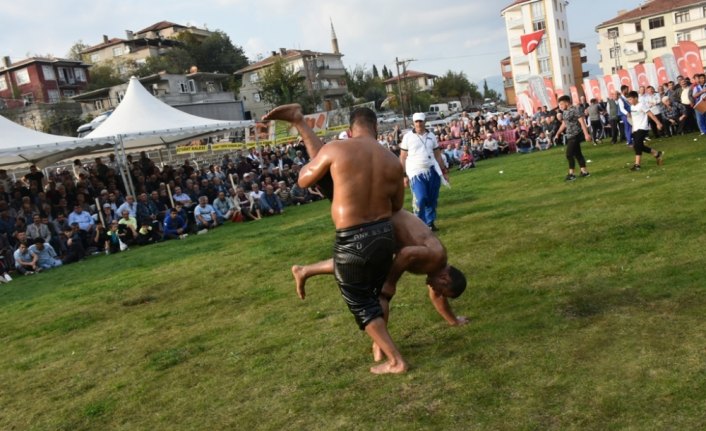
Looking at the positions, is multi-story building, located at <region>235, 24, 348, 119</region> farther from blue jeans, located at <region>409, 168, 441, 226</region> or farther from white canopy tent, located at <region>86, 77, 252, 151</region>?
blue jeans, located at <region>409, 168, 441, 226</region>

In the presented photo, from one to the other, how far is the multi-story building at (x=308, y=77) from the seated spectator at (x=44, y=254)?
54.6 metres

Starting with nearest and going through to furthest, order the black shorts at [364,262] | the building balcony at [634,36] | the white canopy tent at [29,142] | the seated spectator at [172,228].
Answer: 1. the black shorts at [364,262]
2. the seated spectator at [172,228]
3. the white canopy tent at [29,142]
4. the building balcony at [634,36]

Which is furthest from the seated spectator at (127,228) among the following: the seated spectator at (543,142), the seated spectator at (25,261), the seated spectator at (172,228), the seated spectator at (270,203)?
the seated spectator at (543,142)

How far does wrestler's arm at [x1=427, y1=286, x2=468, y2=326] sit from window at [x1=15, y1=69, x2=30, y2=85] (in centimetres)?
7211

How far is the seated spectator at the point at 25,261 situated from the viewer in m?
12.7

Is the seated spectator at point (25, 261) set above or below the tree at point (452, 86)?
below

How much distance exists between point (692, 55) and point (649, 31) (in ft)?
194

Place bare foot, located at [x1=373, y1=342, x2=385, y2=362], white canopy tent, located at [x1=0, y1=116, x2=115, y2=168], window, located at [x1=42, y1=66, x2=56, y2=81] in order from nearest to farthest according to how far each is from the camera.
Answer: bare foot, located at [x1=373, y1=342, x2=385, y2=362], white canopy tent, located at [x1=0, y1=116, x2=115, y2=168], window, located at [x1=42, y1=66, x2=56, y2=81]

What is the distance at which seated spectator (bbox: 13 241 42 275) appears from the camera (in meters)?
12.7

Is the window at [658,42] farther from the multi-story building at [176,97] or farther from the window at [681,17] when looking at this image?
the multi-story building at [176,97]

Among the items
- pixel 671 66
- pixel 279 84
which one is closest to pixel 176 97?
pixel 279 84

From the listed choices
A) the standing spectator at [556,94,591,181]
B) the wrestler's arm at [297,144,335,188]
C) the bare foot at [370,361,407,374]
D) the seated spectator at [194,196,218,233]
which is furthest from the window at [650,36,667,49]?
the bare foot at [370,361,407,374]

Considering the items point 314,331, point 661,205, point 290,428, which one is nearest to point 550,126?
point 661,205

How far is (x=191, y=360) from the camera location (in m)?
5.20
